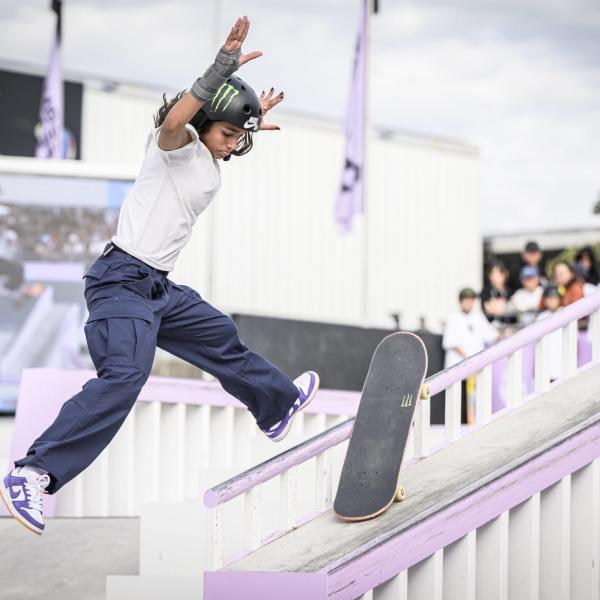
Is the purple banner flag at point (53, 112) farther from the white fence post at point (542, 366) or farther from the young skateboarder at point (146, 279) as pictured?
Result: the white fence post at point (542, 366)

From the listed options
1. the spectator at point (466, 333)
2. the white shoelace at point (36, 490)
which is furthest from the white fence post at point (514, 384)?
the spectator at point (466, 333)

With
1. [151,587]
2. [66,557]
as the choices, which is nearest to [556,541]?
[151,587]

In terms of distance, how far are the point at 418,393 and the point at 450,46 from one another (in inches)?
1013

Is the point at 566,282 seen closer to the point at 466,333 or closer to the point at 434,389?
the point at 466,333

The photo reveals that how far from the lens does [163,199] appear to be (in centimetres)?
390

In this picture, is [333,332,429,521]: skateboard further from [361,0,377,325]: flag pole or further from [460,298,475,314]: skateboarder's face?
[361,0,377,325]: flag pole

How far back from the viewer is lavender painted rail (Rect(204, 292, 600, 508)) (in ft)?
12.8

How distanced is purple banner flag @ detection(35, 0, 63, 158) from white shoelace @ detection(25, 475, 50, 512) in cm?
1020

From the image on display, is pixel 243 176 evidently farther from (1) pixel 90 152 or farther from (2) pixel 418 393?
(2) pixel 418 393

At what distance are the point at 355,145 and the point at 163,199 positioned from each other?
791cm

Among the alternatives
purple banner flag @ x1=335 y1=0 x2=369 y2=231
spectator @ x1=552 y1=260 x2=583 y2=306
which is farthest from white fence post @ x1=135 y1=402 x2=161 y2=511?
purple banner flag @ x1=335 y1=0 x2=369 y2=231

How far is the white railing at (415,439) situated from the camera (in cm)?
392

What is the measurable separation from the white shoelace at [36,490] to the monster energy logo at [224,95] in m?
1.60

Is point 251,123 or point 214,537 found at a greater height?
point 251,123
